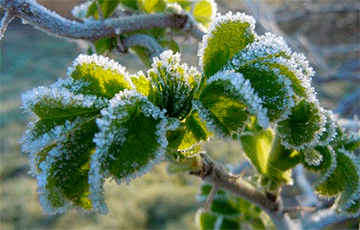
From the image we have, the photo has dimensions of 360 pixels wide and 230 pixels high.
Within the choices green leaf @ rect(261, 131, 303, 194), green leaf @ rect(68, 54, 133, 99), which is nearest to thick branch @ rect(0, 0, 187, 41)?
green leaf @ rect(68, 54, 133, 99)

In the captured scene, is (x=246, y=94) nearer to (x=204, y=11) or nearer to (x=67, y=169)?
(x=67, y=169)

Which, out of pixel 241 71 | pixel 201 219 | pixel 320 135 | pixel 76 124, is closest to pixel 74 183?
pixel 76 124

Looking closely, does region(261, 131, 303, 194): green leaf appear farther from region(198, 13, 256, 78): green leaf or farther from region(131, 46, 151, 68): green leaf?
region(131, 46, 151, 68): green leaf

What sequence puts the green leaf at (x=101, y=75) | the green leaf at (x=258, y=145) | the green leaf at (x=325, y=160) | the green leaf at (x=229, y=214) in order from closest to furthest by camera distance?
the green leaf at (x=101, y=75) < the green leaf at (x=325, y=160) < the green leaf at (x=258, y=145) < the green leaf at (x=229, y=214)

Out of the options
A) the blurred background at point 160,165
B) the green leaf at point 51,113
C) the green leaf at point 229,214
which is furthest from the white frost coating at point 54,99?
the green leaf at point 229,214

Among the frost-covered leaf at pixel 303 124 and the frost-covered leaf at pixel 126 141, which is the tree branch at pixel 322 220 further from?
the frost-covered leaf at pixel 126 141

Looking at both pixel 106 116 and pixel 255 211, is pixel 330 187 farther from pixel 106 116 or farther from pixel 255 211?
pixel 106 116

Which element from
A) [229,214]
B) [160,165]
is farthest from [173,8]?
[160,165]
